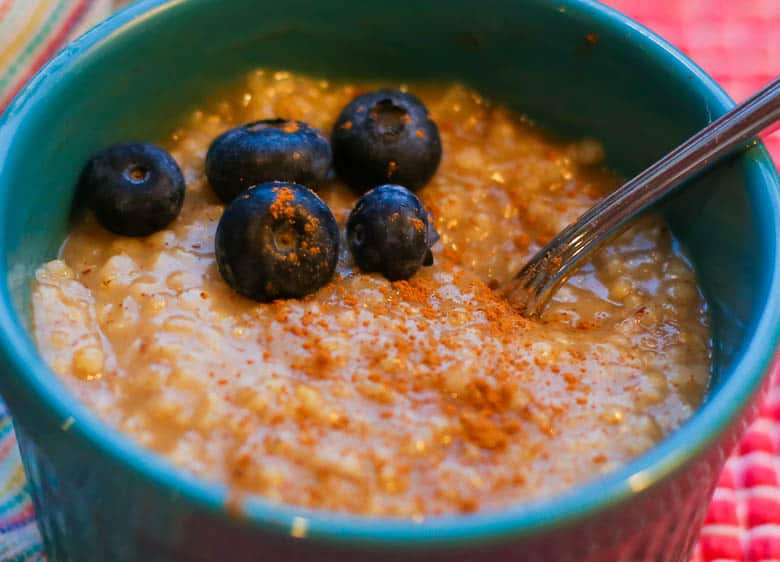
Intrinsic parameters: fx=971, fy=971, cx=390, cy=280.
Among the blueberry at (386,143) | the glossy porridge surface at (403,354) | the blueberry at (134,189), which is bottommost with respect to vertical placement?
the glossy porridge surface at (403,354)

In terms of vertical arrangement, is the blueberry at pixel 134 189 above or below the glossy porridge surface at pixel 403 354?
above

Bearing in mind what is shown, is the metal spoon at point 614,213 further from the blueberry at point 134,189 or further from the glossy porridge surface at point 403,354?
the blueberry at point 134,189

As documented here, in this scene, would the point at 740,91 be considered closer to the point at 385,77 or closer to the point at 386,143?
the point at 385,77

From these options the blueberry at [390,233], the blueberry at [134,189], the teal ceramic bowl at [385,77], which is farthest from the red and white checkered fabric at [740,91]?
the blueberry at [134,189]

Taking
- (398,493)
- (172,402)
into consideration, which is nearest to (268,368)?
(172,402)

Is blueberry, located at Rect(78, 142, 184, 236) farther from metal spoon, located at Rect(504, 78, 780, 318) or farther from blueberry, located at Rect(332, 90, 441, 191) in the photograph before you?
metal spoon, located at Rect(504, 78, 780, 318)

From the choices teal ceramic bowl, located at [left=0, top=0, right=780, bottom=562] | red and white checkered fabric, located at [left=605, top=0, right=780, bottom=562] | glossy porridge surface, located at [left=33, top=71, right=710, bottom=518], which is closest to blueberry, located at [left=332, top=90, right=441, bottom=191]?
glossy porridge surface, located at [left=33, top=71, right=710, bottom=518]
